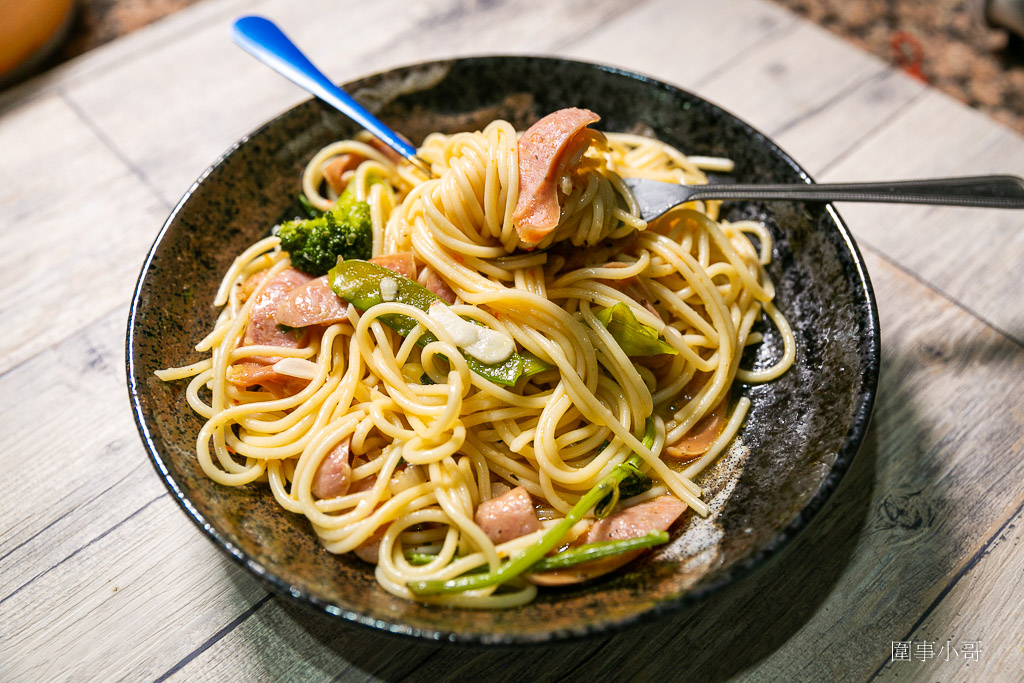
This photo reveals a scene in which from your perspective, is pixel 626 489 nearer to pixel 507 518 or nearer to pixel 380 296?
pixel 507 518

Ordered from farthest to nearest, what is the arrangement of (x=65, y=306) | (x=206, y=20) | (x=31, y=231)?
(x=206, y=20) → (x=31, y=231) → (x=65, y=306)

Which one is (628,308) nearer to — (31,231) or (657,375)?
(657,375)

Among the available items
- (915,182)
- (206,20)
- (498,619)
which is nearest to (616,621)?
(498,619)

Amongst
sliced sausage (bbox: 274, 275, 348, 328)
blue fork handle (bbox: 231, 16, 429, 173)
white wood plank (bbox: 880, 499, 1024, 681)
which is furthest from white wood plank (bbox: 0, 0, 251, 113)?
white wood plank (bbox: 880, 499, 1024, 681)

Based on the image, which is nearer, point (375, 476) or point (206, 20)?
point (375, 476)

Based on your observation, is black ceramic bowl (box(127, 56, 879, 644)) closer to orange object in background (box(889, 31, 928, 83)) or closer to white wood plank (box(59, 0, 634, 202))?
white wood plank (box(59, 0, 634, 202))

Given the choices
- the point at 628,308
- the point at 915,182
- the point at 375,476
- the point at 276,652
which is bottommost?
the point at 276,652
